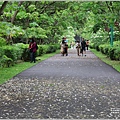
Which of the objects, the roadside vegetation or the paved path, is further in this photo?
the roadside vegetation

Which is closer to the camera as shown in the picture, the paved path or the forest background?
the paved path

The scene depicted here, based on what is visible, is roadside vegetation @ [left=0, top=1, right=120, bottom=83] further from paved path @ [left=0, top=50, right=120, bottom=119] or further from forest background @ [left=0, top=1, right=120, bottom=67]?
paved path @ [left=0, top=50, right=120, bottom=119]

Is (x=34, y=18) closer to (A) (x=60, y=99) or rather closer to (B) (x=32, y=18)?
(B) (x=32, y=18)

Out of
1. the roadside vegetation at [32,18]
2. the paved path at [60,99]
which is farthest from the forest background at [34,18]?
the paved path at [60,99]

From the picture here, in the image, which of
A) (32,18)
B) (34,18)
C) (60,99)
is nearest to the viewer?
(60,99)

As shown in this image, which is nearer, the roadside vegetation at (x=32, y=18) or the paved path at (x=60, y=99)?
the paved path at (x=60, y=99)

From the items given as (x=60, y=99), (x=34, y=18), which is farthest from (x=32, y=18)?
(x=60, y=99)

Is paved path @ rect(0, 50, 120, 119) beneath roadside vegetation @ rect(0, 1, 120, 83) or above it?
beneath

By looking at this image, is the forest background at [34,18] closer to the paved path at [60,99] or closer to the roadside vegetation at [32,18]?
the roadside vegetation at [32,18]

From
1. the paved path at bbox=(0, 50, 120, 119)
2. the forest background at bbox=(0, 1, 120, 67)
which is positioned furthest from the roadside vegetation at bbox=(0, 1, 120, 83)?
the paved path at bbox=(0, 50, 120, 119)

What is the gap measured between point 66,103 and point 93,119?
1752mm

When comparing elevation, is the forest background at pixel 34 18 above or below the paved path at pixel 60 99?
above

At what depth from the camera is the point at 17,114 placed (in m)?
6.92

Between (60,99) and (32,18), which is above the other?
(32,18)
